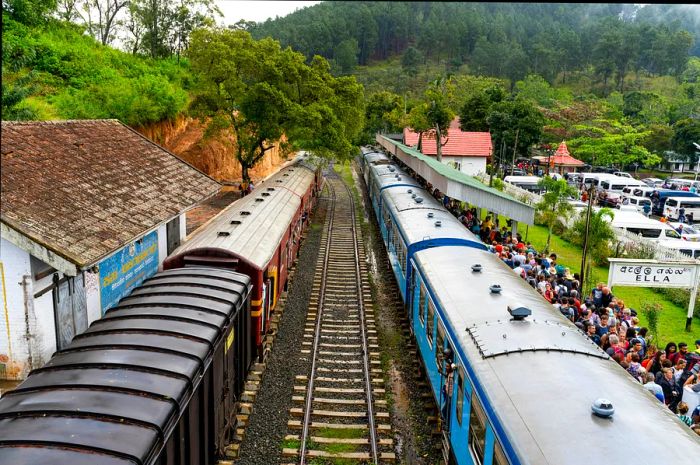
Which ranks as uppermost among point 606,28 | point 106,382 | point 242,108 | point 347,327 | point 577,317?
point 606,28

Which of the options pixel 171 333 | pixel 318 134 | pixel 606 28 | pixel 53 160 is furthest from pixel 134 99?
pixel 606 28

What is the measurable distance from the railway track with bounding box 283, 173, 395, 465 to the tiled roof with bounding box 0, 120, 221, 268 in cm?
453

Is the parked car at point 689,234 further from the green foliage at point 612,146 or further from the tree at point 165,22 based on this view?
the tree at point 165,22

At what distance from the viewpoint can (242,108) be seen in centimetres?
2603

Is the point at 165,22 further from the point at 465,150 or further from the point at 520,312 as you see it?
the point at 520,312

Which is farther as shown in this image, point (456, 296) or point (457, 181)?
point (457, 181)

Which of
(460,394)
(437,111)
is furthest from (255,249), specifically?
(437,111)

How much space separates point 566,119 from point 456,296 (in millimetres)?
55672

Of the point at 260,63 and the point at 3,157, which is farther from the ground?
the point at 260,63

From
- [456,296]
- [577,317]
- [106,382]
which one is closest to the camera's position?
[106,382]

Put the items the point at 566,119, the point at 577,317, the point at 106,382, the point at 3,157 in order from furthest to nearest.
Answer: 1. the point at 566,119
2. the point at 577,317
3. the point at 3,157
4. the point at 106,382

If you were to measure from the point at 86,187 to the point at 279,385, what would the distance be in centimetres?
589

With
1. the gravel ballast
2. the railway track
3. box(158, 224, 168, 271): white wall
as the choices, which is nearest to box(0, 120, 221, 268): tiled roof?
box(158, 224, 168, 271): white wall

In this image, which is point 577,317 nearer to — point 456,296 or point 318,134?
point 456,296
